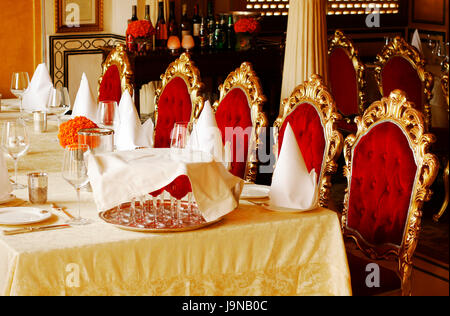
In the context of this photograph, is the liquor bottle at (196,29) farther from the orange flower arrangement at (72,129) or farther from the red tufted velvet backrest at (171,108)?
the orange flower arrangement at (72,129)

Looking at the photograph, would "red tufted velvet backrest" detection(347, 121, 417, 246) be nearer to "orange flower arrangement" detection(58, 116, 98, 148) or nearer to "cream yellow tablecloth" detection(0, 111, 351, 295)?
"cream yellow tablecloth" detection(0, 111, 351, 295)

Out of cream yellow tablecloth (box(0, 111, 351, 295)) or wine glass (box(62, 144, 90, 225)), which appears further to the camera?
wine glass (box(62, 144, 90, 225))

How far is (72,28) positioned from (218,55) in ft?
7.65

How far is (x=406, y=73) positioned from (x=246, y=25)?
5.08 feet

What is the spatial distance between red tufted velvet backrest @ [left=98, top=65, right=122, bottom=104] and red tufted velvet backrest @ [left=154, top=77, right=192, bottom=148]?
20.8 inches

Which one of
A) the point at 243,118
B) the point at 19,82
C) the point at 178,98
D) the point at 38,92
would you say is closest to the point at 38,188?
the point at 243,118

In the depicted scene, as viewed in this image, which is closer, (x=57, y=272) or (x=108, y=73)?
(x=57, y=272)

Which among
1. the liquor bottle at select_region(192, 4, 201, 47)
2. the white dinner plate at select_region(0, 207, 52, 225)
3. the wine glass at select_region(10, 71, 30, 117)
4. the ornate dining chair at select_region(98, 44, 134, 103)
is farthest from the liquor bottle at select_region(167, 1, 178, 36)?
the white dinner plate at select_region(0, 207, 52, 225)

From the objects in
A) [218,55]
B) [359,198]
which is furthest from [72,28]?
[359,198]

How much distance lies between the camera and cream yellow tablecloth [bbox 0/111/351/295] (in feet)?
5.52

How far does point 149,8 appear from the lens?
252 inches

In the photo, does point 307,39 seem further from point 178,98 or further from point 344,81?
point 178,98

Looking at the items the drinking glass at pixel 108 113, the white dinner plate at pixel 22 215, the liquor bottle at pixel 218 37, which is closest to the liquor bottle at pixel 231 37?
the liquor bottle at pixel 218 37
